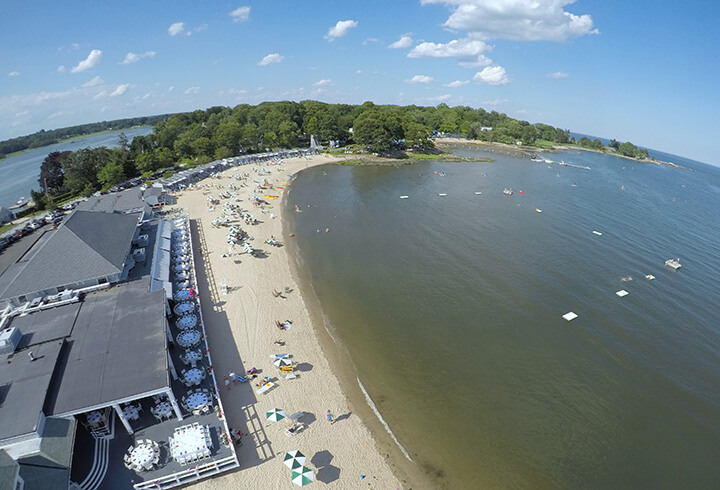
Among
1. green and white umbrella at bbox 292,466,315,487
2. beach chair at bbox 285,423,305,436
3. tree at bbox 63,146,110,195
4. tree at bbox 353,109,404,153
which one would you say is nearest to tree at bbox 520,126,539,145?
tree at bbox 353,109,404,153

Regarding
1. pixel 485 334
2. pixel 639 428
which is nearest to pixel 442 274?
pixel 485 334

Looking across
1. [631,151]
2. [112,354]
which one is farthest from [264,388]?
[631,151]

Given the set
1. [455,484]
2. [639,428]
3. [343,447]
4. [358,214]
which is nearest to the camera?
[455,484]

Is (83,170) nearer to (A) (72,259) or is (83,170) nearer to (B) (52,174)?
(B) (52,174)

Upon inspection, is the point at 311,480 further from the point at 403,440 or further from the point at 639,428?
the point at 639,428

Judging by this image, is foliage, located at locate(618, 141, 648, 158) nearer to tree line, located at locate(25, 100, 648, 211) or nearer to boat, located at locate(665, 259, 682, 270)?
tree line, located at locate(25, 100, 648, 211)

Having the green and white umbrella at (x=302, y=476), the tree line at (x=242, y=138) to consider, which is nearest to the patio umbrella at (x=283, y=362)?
the green and white umbrella at (x=302, y=476)
